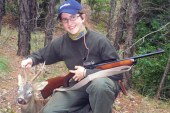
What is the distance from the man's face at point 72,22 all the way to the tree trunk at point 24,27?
536cm

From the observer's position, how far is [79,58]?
16.3 ft

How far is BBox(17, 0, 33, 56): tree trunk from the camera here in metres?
9.96

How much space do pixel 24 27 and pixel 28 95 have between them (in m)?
5.33

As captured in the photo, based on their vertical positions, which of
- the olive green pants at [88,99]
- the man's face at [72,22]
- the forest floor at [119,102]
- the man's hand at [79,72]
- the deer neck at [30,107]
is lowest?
the forest floor at [119,102]

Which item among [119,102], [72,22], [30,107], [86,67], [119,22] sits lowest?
[119,102]

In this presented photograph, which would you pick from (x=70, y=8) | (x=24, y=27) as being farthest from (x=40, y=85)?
(x=24, y=27)

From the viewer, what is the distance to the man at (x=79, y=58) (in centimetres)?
445

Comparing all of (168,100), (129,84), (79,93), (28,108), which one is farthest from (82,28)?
(168,100)

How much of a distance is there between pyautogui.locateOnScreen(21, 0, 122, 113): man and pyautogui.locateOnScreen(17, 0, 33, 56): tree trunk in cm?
500

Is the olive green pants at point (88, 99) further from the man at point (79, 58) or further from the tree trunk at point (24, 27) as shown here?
the tree trunk at point (24, 27)

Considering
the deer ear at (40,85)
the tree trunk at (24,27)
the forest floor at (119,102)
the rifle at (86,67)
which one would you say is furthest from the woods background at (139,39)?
the deer ear at (40,85)

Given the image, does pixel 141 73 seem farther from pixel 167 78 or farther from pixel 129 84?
pixel 129 84

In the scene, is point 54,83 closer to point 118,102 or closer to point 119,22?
point 118,102

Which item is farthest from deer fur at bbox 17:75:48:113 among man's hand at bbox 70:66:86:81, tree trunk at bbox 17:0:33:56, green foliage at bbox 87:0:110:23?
green foliage at bbox 87:0:110:23
